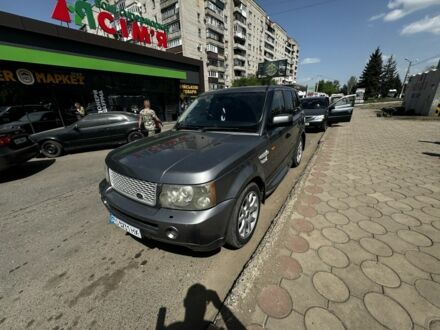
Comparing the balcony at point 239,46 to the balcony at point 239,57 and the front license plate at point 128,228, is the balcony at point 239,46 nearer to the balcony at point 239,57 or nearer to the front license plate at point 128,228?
the balcony at point 239,57

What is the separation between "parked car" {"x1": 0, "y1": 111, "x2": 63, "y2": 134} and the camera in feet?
28.6

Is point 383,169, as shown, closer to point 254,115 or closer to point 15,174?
point 254,115

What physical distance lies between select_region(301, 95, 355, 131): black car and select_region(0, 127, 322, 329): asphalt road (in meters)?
7.46

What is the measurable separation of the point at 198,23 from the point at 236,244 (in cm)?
4269

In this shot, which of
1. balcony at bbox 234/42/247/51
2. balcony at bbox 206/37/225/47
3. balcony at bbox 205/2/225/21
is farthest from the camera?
balcony at bbox 234/42/247/51

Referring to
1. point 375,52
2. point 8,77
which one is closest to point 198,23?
point 8,77

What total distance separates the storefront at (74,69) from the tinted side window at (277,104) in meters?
13.1

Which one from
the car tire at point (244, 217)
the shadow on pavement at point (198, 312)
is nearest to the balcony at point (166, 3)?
the car tire at point (244, 217)

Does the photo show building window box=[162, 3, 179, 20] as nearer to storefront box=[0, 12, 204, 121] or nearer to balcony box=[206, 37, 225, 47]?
balcony box=[206, 37, 225, 47]

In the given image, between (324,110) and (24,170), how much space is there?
12006 mm

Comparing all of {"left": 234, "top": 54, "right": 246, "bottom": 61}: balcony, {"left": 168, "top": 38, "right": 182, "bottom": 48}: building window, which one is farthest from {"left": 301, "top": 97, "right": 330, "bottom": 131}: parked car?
{"left": 234, "top": 54, "right": 246, "bottom": 61}: balcony

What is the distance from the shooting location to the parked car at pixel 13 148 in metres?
4.81

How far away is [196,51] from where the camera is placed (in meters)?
35.3

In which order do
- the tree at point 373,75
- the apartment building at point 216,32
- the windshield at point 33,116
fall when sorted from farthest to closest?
1. the tree at point 373,75
2. the apartment building at point 216,32
3. the windshield at point 33,116
